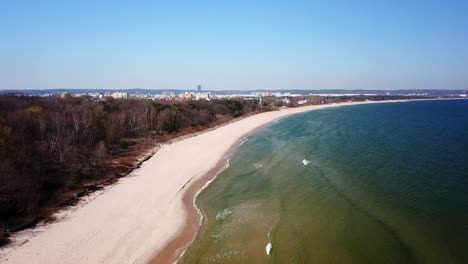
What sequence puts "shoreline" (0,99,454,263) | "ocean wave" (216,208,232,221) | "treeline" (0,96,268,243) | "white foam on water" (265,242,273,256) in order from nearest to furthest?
"shoreline" (0,99,454,263) → "white foam on water" (265,242,273,256) → "treeline" (0,96,268,243) → "ocean wave" (216,208,232,221)

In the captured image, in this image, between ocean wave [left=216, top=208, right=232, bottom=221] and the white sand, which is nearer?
the white sand

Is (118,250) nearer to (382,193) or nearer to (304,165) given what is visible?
(382,193)

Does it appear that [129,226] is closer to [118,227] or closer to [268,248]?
[118,227]

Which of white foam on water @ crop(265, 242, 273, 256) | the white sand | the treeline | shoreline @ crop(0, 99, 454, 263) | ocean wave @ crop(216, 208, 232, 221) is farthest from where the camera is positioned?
ocean wave @ crop(216, 208, 232, 221)

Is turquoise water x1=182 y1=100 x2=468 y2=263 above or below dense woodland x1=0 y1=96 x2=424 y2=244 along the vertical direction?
below

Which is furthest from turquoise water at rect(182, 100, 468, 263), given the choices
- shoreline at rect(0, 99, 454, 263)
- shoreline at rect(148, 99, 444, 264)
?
shoreline at rect(0, 99, 454, 263)

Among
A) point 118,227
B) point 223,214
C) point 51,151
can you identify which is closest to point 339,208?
point 223,214

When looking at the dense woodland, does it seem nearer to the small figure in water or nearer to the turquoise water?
the turquoise water

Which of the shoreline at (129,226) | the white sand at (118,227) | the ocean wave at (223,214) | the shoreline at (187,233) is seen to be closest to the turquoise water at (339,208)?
the ocean wave at (223,214)

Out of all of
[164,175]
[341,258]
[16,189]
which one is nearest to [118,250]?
[16,189]
